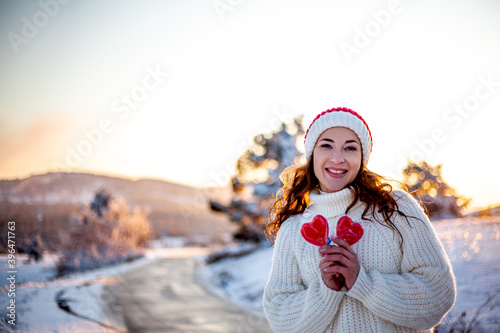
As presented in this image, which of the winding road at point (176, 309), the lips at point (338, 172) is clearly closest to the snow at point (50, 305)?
the winding road at point (176, 309)

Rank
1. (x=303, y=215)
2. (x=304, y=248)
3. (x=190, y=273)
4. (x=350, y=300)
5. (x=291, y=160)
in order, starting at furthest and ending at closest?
(x=291, y=160) < (x=190, y=273) < (x=303, y=215) < (x=304, y=248) < (x=350, y=300)

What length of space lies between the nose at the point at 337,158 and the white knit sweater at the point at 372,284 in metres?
0.18

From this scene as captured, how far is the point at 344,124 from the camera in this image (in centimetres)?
227

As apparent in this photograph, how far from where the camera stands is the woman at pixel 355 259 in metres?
1.94

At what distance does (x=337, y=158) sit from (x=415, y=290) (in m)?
0.85

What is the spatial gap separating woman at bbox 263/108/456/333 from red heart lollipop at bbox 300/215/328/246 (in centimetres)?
10

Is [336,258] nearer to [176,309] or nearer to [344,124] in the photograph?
[344,124]

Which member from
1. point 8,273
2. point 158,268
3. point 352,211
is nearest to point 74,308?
point 8,273

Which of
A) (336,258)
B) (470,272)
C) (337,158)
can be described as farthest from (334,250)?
(470,272)

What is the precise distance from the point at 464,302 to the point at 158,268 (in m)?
9.93

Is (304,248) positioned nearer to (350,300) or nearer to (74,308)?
(350,300)

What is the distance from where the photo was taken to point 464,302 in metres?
3.99

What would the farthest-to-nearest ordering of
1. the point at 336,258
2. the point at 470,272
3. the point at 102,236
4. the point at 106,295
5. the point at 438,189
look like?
1. the point at 102,236
2. the point at 438,189
3. the point at 106,295
4. the point at 470,272
5. the point at 336,258

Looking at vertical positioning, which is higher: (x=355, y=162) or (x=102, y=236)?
(x=355, y=162)
